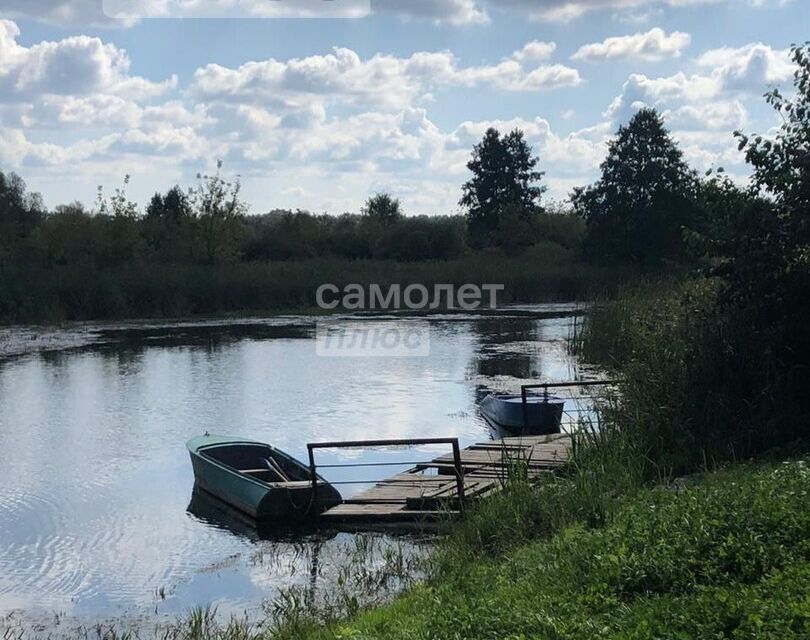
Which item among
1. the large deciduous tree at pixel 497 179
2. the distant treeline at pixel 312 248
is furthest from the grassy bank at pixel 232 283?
the large deciduous tree at pixel 497 179

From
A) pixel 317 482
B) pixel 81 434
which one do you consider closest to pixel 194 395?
pixel 81 434

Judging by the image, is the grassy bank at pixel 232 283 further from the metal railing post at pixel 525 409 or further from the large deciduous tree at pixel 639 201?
the metal railing post at pixel 525 409

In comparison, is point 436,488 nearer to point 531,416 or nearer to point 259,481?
point 259,481

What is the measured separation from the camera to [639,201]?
58.0 metres

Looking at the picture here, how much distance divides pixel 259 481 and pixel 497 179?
64.4 meters

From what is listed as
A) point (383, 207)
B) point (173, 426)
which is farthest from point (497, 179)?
point (173, 426)

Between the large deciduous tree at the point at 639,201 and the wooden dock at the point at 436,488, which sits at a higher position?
the large deciduous tree at the point at 639,201

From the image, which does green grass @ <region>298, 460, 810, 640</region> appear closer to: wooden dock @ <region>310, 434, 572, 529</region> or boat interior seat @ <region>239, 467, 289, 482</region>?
wooden dock @ <region>310, 434, 572, 529</region>

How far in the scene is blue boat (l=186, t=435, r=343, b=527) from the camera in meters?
13.8

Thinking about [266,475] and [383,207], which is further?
[383,207]

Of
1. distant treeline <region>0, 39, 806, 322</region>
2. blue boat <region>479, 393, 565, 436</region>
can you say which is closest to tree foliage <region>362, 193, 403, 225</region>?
distant treeline <region>0, 39, 806, 322</region>

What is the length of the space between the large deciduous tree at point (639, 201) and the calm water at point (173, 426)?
56.6 feet

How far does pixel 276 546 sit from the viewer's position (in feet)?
42.3

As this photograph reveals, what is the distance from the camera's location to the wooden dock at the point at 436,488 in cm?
1283
